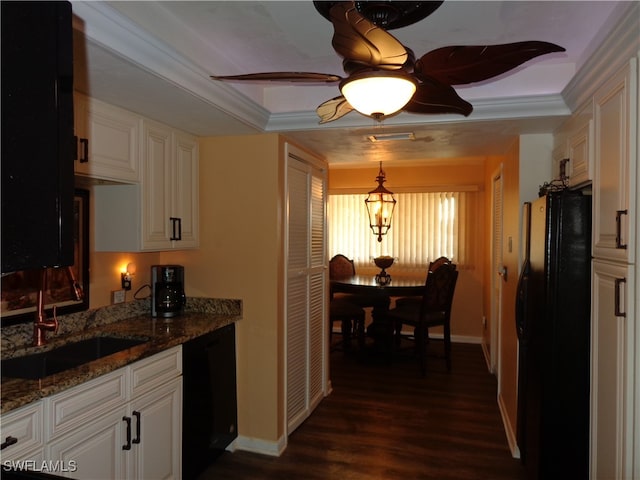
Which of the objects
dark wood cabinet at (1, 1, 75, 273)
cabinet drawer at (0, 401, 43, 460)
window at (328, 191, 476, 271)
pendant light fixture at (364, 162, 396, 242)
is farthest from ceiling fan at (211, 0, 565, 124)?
window at (328, 191, 476, 271)

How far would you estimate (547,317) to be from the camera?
2.15 meters

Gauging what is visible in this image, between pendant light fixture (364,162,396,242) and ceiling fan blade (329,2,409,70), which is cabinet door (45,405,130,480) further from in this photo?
pendant light fixture (364,162,396,242)

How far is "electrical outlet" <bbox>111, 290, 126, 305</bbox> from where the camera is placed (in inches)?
110

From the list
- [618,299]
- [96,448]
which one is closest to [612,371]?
[618,299]

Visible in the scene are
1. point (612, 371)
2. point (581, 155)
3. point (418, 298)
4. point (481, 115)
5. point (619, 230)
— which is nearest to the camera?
point (619, 230)

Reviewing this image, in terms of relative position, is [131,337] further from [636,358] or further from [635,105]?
[635,105]

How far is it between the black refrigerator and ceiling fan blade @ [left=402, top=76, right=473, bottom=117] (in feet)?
2.48

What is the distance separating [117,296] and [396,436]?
2210 mm

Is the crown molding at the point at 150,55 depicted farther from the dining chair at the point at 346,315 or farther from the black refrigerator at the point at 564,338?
the dining chair at the point at 346,315

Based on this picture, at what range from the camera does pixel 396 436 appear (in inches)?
127

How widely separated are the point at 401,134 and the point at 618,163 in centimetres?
145

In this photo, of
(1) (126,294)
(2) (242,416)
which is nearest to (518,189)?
(2) (242,416)

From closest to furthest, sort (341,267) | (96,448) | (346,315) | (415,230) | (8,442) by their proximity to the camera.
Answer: (8,442) < (96,448) < (346,315) < (341,267) < (415,230)

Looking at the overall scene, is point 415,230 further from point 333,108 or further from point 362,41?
point 362,41
